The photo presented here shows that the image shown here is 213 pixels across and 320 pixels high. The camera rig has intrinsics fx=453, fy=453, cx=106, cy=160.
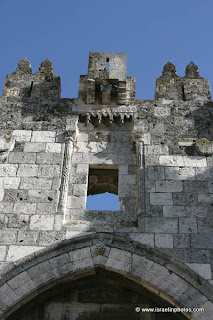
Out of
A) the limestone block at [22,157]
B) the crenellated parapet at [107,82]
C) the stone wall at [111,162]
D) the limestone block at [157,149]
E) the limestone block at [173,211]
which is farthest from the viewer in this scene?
the crenellated parapet at [107,82]

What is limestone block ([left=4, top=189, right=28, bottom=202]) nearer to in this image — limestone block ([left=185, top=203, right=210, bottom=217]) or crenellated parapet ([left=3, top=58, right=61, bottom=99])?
crenellated parapet ([left=3, top=58, right=61, bottom=99])

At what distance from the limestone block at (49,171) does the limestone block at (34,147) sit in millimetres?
429

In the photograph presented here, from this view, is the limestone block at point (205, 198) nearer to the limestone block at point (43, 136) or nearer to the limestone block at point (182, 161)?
the limestone block at point (182, 161)

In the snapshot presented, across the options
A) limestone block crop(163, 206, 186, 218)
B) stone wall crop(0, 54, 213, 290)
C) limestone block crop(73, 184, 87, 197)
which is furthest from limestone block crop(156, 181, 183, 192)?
limestone block crop(73, 184, 87, 197)

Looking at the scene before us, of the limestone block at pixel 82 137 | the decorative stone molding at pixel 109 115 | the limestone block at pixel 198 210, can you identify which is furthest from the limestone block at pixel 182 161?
the limestone block at pixel 82 137

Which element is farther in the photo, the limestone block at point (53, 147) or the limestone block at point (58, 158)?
the limestone block at point (53, 147)

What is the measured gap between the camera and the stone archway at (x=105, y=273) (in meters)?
6.62

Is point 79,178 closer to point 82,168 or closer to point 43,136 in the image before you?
point 82,168

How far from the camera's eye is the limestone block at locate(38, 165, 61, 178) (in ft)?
26.3

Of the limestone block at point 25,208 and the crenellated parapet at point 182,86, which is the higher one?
the crenellated parapet at point 182,86

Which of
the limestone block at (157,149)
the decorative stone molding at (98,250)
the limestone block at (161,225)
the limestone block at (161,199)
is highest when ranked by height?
the limestone block at (157,149)

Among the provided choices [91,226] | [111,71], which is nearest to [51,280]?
[91,226]

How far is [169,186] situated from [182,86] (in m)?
2.79

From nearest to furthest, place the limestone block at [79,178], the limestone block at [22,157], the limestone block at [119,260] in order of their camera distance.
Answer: the limestone block at [119,260], the limestone block at [79,178], the limestone block at [22,157]
